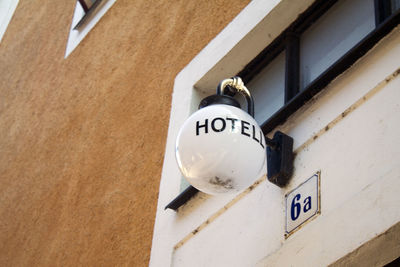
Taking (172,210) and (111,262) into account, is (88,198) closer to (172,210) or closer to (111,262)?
(111,262)

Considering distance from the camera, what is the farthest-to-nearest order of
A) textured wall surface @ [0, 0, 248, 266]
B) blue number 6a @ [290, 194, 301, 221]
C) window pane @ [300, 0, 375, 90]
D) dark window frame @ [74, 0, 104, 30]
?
dark window frame @ [74, 0, 104, 30] → textured wall surface @ [0, 0, 248, 266] → window pane @ [300, 0, 375, 90] → blue number 6a @ [290, 194, 301, 221]

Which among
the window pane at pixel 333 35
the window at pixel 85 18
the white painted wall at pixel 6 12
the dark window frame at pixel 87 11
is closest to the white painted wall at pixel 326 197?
the window pane at pixel 333 35

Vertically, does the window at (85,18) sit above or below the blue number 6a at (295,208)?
below

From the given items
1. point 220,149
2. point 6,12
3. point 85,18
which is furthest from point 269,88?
point 6,12

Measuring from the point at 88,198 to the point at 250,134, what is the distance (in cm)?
290

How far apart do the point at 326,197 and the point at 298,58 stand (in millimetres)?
1421

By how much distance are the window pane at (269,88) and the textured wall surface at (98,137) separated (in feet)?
2.16

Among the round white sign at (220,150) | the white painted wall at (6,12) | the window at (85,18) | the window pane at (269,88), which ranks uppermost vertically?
the round white sign at (220,150)

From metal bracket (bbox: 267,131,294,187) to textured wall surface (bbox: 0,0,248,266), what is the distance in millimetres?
1244

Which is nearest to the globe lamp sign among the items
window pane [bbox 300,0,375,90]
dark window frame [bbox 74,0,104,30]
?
window pane [bbox 300,0,375,90]

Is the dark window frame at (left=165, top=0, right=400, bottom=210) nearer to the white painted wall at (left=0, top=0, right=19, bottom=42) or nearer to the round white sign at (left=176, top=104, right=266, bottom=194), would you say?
the round white sign at (left=176, top=104, right=266, bottom=194)

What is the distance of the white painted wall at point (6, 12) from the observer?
36.9 ft

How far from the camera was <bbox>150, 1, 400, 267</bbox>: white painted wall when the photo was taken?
2889 millimetres

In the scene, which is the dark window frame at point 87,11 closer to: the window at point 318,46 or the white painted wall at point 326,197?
the window at point 318,46
